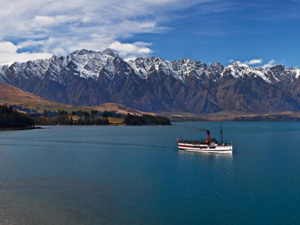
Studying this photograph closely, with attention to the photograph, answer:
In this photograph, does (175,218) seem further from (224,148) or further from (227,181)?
(224,148)

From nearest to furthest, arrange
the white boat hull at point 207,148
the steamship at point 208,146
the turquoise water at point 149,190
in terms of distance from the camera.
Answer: the turquoise water at point 149,190 → the white boat hull at point 207,148 → the steamship at point 208,146

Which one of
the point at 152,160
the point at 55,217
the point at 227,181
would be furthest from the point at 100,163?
the point at 55,217

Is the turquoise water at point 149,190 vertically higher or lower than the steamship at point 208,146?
lower

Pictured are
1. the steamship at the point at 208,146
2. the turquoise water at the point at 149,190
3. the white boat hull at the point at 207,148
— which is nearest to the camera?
the turquoise water at the point at 149,190

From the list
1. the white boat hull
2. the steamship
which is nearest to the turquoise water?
the white boat hull

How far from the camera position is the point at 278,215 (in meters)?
58.5

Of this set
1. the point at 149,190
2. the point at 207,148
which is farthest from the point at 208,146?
the point at 149,190

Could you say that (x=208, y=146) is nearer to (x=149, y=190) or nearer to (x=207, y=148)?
(x=207, y=148)

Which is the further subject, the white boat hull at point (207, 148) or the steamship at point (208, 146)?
the steamship at point (208, 146)

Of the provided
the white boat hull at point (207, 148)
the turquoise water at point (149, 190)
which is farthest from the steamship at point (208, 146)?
the turquoise water at point (149, 190)

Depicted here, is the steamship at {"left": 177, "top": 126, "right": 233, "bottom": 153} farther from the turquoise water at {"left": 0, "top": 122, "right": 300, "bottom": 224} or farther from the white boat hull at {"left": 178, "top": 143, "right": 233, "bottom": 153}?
the turquoise water at {"left": 0, "top": 122, "right": 300, "bottom": 224}

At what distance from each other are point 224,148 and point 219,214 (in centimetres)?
7938

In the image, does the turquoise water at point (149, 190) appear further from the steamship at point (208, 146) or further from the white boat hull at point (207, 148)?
the steamship at point (208, 146)

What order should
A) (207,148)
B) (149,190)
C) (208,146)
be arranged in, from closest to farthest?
(149,190) → (208,146) → (207,148)
